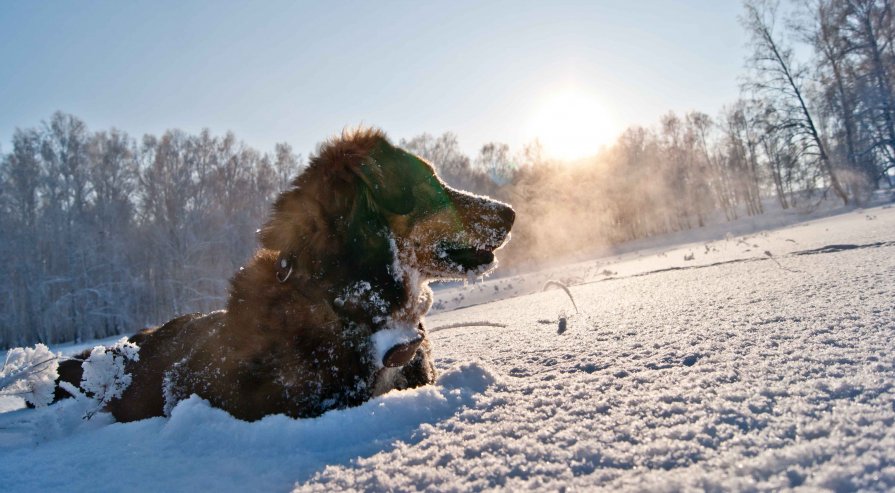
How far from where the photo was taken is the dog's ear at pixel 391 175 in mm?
2416

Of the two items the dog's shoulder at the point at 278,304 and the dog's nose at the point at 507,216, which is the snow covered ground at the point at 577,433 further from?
the dog's nose at the point at 507,216

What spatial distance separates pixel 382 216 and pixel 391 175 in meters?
0.28

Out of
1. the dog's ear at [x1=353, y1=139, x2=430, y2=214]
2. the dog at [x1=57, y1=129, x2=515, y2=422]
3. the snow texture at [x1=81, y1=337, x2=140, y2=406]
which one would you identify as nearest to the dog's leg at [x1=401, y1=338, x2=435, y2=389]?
the dog at [x1=57, y1=129, x2=515, y2=422]

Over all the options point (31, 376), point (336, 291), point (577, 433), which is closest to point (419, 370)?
point (336, 291)

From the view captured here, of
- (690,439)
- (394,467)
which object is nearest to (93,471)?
(394,467)

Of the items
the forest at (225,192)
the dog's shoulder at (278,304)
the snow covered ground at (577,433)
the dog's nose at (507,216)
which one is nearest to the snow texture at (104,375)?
A: the snow covered ground at (577,433)

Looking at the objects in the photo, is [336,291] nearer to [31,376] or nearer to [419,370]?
[419,370]

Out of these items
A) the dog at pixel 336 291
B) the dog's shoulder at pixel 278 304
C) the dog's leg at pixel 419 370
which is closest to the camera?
the dog at pixel 336 291

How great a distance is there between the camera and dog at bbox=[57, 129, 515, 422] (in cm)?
203

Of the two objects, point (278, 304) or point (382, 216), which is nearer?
point (278, 304)

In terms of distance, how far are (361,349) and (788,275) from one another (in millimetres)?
3809

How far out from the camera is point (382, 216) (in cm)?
243

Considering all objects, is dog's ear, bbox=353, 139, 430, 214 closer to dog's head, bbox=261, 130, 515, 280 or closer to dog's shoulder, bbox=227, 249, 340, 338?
dog's head, bbox=261, 130, 515, 280

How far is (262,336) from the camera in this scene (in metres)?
2.16
